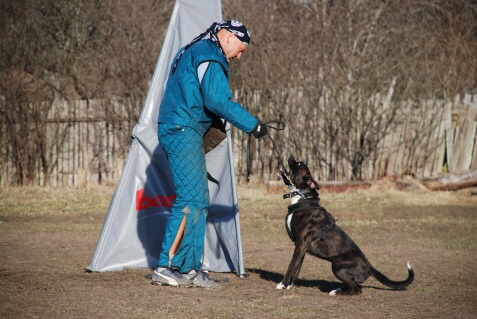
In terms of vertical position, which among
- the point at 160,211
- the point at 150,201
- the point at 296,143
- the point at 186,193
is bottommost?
the point at 160,211

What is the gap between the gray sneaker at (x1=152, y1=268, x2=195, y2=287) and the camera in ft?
19.6

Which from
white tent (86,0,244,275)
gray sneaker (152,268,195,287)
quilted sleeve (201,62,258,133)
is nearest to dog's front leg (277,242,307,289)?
white tent (86,0,244,275)

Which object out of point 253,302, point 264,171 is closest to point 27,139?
point 264,171

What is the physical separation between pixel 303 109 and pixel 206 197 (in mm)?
9117

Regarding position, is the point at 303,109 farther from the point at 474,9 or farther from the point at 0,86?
the point at 474,9

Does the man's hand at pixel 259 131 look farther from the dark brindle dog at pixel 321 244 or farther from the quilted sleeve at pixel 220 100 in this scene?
the dark brindle dog at pixel 321 244

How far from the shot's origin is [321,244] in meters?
6.10

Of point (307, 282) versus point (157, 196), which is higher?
point (157, 196)

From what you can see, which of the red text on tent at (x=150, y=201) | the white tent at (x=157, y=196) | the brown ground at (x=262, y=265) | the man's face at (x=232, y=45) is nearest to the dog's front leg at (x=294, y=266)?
the brown ground at (x=262, y=265)

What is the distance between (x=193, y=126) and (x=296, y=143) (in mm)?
9166

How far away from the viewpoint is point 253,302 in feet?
18.2

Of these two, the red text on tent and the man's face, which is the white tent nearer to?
the red text on tent

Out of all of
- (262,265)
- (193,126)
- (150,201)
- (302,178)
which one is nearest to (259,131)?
(193,126)

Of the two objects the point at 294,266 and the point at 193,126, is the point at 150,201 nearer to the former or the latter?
the point at 193,126
